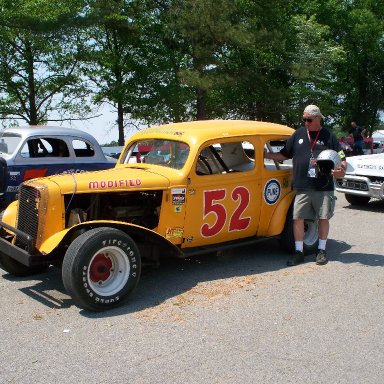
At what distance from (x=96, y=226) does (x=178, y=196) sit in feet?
3.16

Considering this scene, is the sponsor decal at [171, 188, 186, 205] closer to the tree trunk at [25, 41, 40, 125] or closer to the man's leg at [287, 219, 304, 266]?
the man's leg at [287, 219, 304, 266]

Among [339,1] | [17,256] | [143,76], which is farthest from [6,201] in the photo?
[339,1]

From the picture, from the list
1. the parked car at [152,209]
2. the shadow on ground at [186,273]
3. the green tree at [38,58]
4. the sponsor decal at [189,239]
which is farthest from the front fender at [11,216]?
the green tree at [38,58]

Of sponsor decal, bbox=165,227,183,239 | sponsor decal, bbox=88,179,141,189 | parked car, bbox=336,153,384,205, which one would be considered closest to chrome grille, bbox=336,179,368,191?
parked car, bbox=336,153,384,205

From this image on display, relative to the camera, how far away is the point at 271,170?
21.7ft

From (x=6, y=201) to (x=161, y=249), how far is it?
14.4 feet

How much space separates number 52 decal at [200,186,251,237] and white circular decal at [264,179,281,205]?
31 cm

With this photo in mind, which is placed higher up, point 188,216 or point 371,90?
point 371,90

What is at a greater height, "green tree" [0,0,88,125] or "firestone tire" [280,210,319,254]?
"green tree" [0,0,88,125]

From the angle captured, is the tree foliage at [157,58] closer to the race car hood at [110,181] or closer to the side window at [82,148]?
the side window at [82,148]

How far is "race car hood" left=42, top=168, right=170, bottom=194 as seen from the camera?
536 cm

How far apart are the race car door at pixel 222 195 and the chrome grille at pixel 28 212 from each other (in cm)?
156

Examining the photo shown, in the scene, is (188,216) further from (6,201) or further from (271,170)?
(6,201)

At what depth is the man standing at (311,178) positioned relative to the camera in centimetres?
630
